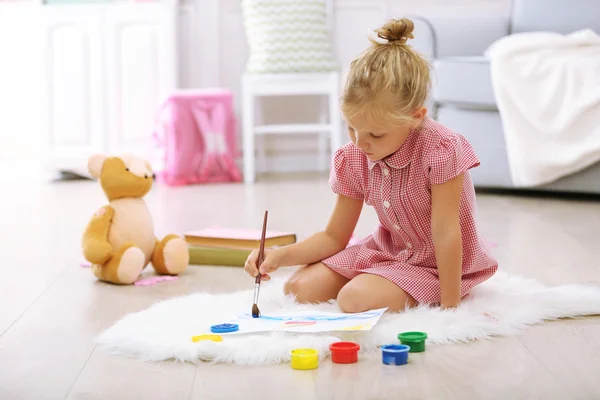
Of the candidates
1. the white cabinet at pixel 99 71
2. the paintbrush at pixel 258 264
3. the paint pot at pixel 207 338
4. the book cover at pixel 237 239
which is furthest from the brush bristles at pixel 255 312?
the white cabinet at pixel 99 71

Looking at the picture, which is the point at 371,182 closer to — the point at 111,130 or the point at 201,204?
the point at 201,204

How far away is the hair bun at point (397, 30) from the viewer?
3.87 ft

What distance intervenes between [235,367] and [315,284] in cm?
33

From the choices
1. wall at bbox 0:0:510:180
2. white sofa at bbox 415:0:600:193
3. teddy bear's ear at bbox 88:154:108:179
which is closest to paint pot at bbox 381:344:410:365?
teddy bear's ear at bbox 88:154:108:179

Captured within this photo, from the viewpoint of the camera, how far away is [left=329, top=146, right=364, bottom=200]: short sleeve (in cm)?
134

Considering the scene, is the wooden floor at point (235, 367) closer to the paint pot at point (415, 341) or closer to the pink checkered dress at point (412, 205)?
the paint pot at point (415, 341)

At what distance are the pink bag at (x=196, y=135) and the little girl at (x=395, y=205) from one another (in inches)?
77.1

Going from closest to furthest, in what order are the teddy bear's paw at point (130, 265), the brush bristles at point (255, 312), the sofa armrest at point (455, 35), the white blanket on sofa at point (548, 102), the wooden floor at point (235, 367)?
the wooden floor at point (235, 367) → the brush bristles at point (255, 312) → the teddy bear's paw at point (130, 265) → the white blanket on sofa at point (548, 102) → the sofa armrest at point (455, 35)

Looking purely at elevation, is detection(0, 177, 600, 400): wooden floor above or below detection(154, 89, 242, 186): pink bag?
below

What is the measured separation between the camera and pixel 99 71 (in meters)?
3.46

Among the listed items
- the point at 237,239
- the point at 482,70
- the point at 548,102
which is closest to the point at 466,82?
the point at 482,70

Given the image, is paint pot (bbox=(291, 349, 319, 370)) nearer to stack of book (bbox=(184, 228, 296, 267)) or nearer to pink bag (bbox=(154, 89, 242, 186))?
stack of book (bbox=(184, 228, 296, 267))

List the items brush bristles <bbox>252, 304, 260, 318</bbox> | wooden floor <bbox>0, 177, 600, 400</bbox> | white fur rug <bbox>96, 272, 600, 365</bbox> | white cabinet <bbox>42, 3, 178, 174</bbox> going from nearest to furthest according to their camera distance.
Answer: wooden floor <bbox>0, 177, 600, 400</bbox>
white fur rug <bbox>96, 272, 600, 365</bbox>
brush bristles <bbox>252, 304, 260, 318</bbox>
white cabinet <bbox>42, 3, 178, 174</bbox>

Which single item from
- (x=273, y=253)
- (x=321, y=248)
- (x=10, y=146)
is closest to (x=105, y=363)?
(x=273, y=253)
